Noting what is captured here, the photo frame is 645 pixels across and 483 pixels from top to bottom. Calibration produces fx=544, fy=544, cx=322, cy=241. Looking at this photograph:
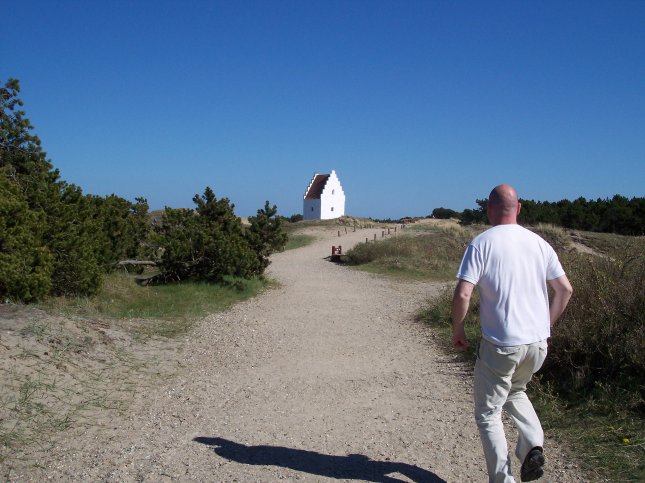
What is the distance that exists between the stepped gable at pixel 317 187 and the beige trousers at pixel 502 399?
50.9 meters

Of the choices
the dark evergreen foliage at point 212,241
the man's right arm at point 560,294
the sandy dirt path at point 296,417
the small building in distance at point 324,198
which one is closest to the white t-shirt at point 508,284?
the man's right arm at point 560,294

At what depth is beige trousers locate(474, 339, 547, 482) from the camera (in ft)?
11.0

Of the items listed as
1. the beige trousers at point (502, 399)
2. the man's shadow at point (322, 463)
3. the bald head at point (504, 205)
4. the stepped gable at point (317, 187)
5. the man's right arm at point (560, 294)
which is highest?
the stepped gable at point (317, 187)

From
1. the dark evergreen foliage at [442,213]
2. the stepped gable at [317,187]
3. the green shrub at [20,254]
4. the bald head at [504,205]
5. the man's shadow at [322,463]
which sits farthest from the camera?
the dark evergreen foliage at [442,213]

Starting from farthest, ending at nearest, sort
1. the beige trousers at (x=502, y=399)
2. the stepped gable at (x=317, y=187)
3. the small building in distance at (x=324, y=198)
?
the stepped gable at (x=317, y=187), the small building in distance at (x=324, y=198), the beige trousers at (x=502, y=399)

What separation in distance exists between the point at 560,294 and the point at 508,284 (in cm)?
56

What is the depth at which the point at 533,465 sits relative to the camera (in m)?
3.45

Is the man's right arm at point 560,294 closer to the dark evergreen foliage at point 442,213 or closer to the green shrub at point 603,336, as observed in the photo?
the green shrub at point 603,336

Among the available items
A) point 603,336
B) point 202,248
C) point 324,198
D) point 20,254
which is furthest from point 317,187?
point 603,336

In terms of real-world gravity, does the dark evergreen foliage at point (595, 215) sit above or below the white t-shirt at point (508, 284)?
above

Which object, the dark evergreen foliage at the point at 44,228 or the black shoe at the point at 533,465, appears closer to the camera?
the black shoe at the point at 533,465

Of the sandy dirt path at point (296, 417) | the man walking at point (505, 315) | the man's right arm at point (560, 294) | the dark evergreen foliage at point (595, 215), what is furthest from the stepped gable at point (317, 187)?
the man walking at point (505, 315)

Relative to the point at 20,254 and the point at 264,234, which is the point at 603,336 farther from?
the point at 264,234

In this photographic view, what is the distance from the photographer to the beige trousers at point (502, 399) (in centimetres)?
336
